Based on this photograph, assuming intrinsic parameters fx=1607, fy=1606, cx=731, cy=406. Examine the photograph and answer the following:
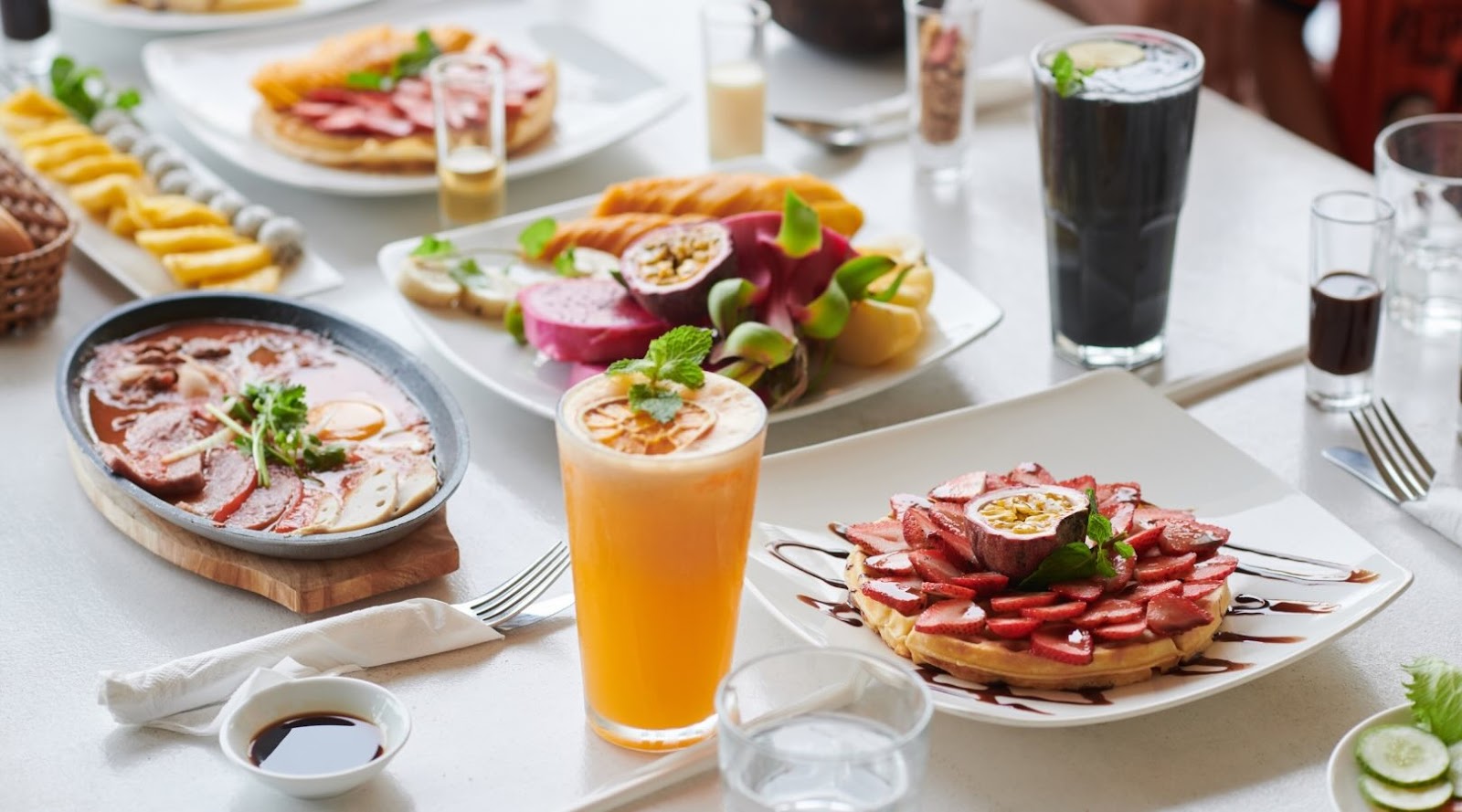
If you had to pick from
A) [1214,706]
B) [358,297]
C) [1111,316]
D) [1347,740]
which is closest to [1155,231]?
[1111,316]

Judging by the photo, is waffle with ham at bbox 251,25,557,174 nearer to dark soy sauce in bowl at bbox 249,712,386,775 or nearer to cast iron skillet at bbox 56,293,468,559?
cast iron skillet at bbox 56,293,468,559

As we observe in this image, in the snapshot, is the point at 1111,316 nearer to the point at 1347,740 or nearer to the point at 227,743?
the point at 1347,740

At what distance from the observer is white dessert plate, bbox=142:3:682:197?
225 centimetres

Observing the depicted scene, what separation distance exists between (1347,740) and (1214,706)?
0.53ft

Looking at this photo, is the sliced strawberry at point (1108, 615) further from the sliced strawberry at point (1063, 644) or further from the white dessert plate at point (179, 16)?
the white dessert plate at point (179, 16)

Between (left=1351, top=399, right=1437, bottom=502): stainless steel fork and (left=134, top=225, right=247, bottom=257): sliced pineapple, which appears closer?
(left=1351, top=399, right=1437, bottom=502): stainless steel fork

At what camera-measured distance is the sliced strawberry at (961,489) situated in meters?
1.38

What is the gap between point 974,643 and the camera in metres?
1.21

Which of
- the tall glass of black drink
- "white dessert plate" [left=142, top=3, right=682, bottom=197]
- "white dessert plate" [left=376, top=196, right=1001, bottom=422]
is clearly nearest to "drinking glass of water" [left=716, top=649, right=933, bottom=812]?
"white dessert plate" [left=376, top=196, right=1001, bottom=422]

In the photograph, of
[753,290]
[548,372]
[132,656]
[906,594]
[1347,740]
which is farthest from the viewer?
[548,372]

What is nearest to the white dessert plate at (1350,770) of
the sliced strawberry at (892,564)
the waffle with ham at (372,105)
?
the sliced strawberry at (892,564)

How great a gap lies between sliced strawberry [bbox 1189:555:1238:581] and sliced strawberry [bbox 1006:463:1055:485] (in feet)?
0.49

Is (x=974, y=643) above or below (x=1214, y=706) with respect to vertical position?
above

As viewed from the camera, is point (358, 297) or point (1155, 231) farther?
point (358, 297)
